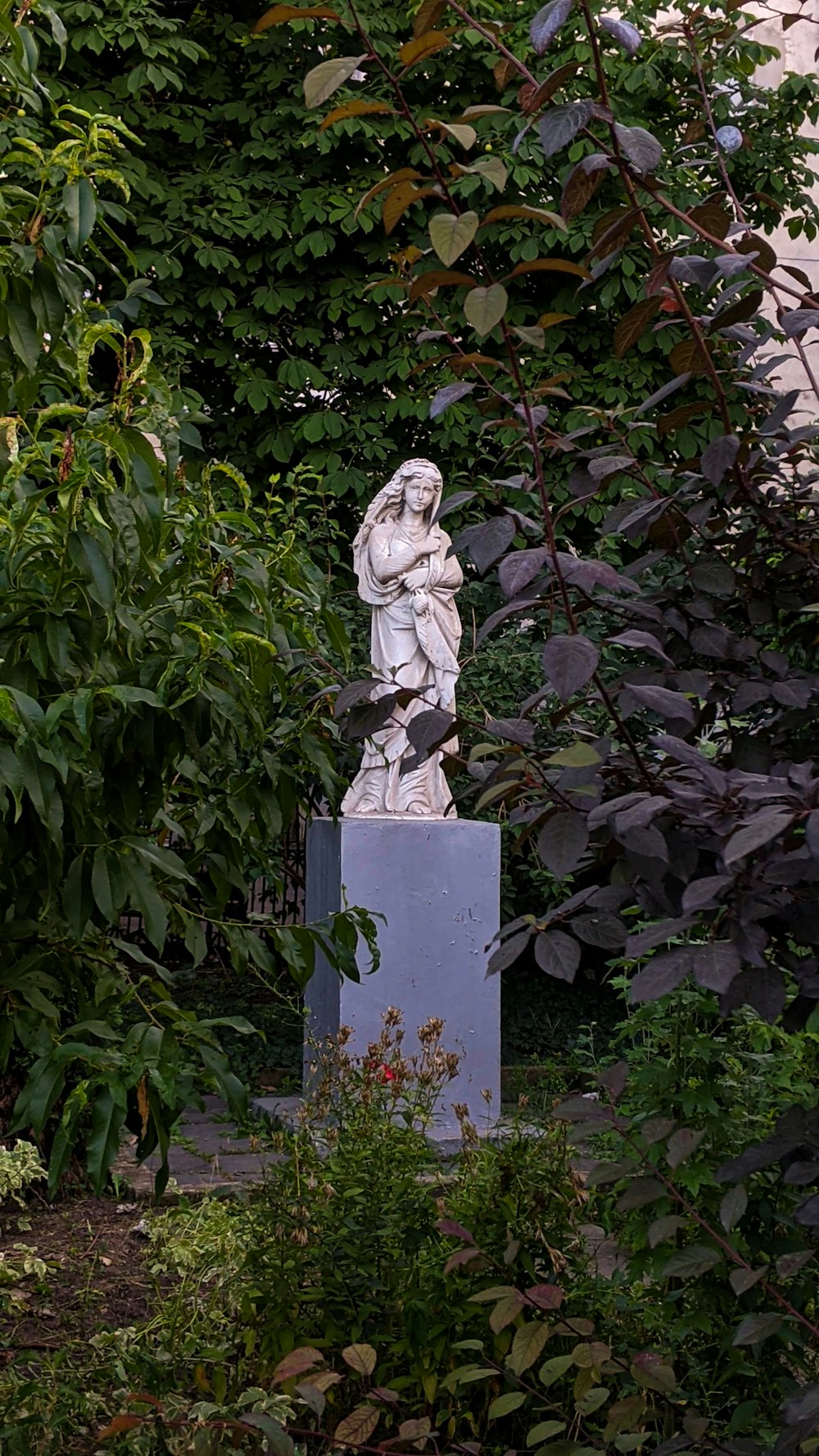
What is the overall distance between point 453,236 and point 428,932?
5849 millimetres

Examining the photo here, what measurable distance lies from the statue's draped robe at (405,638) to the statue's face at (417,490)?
137mm

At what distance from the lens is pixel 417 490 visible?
7.63 m

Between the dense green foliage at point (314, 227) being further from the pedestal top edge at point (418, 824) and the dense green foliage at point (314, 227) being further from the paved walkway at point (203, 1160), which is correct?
the paved walkway at point (203, 1160)

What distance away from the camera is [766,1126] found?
3.44 meters

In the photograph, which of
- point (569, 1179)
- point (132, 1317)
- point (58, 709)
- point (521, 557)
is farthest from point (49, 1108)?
point (132, 1317)

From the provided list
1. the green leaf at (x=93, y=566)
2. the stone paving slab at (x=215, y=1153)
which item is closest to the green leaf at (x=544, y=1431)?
the green leaf at (x=93, y=566)

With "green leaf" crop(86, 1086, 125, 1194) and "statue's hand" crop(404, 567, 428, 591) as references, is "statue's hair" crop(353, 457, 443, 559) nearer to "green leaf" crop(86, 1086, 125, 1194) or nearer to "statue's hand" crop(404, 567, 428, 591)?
"statue's hand" crop(404, 567, 428, 591)

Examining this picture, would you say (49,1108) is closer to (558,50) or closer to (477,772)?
(477,772)

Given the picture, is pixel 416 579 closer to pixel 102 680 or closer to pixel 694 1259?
pixel 102 680

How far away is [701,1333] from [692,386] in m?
9.61

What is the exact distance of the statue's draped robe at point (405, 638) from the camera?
7484 millimetres

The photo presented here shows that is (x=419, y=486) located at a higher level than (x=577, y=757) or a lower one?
higher

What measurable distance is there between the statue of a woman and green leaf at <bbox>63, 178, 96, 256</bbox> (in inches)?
207

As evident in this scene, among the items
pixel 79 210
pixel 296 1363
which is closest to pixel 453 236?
pixel 79 210
